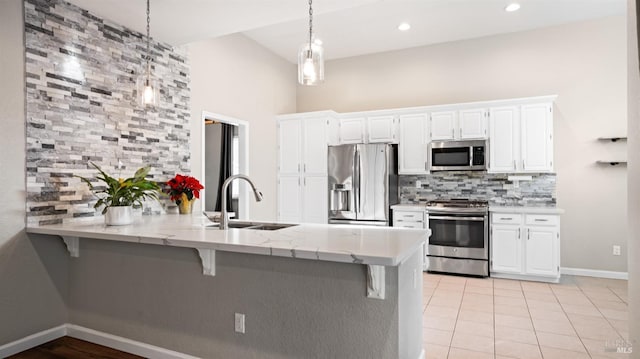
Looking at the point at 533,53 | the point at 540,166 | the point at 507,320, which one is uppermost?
the point at 533,53

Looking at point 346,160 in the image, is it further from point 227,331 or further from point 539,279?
point 227,331

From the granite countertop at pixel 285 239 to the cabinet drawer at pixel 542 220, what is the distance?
2.97 m

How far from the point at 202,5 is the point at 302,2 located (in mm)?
811

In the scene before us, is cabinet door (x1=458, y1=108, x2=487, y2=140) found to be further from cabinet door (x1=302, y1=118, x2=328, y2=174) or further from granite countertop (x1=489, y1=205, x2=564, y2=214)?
cabinet door (x1=302, y1=118, x2=328, y2=174)

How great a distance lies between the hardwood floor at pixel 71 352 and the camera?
258 centimetres

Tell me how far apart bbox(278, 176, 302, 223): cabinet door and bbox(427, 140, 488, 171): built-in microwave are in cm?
201

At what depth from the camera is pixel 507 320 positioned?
10.9 ft

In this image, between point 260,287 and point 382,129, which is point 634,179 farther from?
point 382,129

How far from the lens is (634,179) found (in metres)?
1.80

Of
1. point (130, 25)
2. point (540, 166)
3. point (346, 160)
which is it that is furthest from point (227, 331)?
point (540, 166)

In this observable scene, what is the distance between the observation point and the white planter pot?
271 cm

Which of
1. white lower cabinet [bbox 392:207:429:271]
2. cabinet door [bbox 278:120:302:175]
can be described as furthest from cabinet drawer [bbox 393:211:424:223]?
cabinet door [bbox 278:120:302:175]

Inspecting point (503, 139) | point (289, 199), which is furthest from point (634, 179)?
point (289, 199)

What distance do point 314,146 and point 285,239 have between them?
11.8ft
